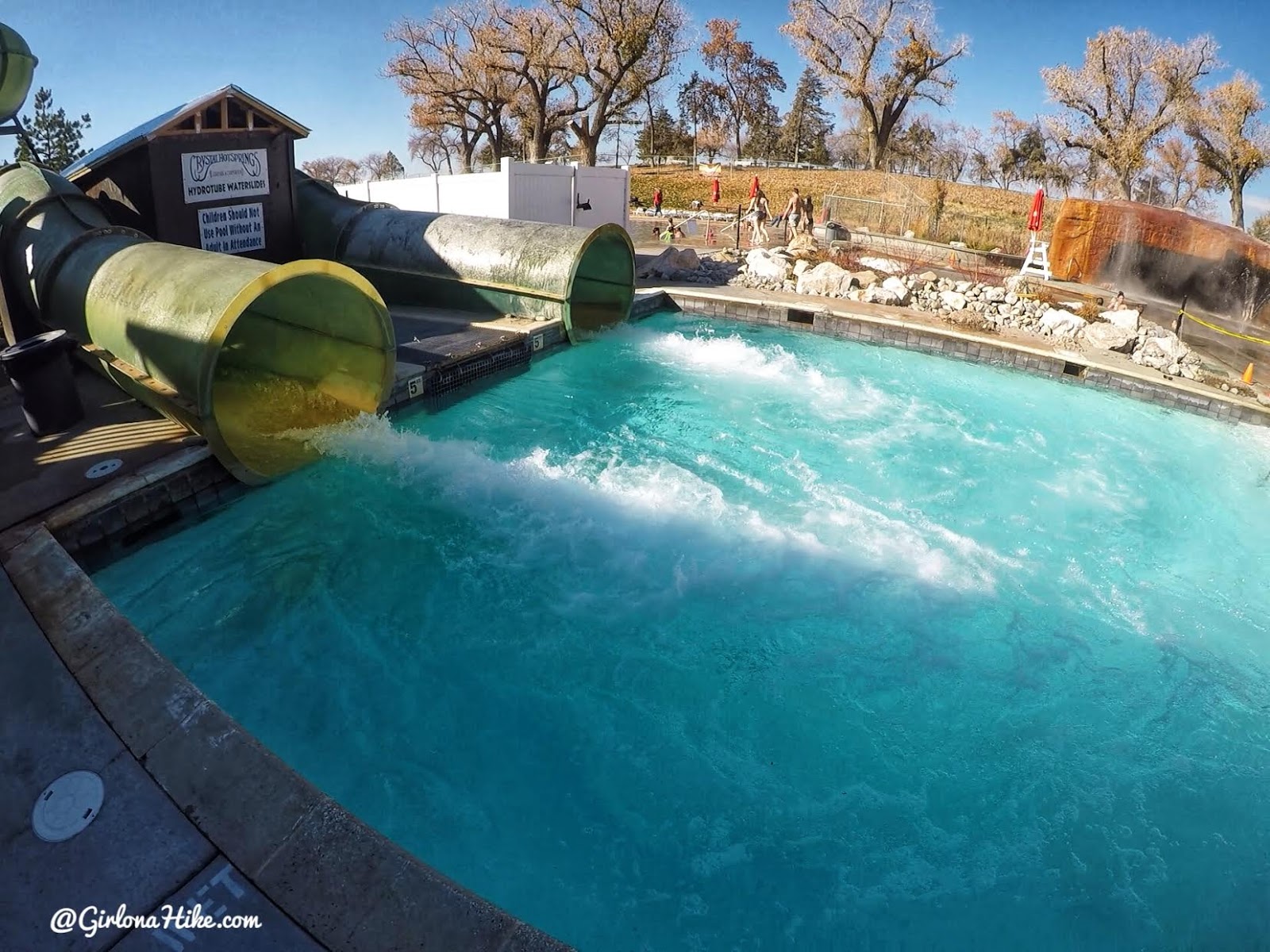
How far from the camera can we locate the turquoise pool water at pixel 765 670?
3518mm

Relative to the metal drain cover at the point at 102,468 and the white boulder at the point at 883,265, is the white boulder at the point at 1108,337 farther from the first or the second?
the metal drain cover at the point at 102,468

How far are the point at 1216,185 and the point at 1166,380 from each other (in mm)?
26825

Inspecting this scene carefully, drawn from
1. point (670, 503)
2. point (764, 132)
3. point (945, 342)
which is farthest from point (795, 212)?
point (764, 132)

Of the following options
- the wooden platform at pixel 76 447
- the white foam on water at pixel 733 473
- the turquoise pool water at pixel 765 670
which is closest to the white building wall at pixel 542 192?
the turquoise pool water at pixel 765 670

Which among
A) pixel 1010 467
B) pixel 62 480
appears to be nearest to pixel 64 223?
pixel 62 480

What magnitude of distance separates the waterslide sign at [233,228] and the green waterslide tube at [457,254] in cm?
81

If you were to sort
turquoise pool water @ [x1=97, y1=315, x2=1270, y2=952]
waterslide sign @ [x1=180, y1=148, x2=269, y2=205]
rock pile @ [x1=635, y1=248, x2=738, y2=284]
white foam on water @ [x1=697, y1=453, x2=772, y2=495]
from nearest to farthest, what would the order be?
turquoise pool water @ [x1=97, y1=315, x2=1270, y2=952]
white foam on water @ [x1=697, y1=453, x2=772, y2=495]
waterslide sign @ [x1=180, y1=148, x2=269, y2=205]
rock pile @ [x1=635, y1=248, x2=738, y2=284]

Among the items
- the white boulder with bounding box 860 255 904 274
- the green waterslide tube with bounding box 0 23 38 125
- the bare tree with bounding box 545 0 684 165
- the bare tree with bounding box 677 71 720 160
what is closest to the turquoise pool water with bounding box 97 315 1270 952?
the green waterslide tube with bounding box 0 23 38 125

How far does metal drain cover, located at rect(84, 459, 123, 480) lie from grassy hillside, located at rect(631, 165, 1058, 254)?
1948 cm

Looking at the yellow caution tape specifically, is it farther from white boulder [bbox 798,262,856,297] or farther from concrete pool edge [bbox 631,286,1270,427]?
white boulder [bbox 798,262,856,297]

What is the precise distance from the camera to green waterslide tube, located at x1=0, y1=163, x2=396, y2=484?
5262 millimetres

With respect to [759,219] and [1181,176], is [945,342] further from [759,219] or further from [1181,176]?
[1181,176]

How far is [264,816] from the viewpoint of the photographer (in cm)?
264

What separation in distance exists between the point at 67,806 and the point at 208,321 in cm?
344
